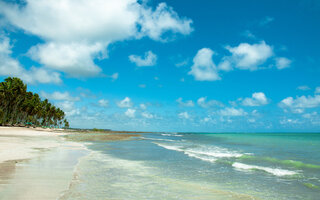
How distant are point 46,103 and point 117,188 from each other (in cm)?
10586

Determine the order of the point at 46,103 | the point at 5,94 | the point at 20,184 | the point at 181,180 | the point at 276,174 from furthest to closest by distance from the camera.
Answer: the point at 46,103 → the point at 5,94 → the point at 276,174 → the point at 181,180 → the point at 20,184

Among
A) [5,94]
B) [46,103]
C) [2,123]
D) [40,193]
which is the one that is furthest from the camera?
[46,103]

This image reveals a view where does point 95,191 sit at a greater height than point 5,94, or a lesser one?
lesser

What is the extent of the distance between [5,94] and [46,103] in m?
33.4

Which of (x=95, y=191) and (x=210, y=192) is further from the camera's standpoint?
(x=210, y=192)

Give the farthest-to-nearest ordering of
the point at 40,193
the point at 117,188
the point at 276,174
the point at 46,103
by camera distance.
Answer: the point at 46,103 → the point at 276,174 → the point at 117,188 → the point at 40,193

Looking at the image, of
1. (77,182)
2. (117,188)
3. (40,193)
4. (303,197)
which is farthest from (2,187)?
(303,197)

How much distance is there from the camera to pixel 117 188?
886 cm

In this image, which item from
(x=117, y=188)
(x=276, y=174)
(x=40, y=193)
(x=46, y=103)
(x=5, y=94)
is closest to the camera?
(x=40, y=193)

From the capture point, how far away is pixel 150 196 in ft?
26.5

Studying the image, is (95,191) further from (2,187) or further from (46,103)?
(46,103)

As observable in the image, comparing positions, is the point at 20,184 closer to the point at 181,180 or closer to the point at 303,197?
the point at 181,180

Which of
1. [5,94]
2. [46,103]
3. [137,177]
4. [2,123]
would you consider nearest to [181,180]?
[137,177]

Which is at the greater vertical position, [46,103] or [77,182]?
[46,103]
